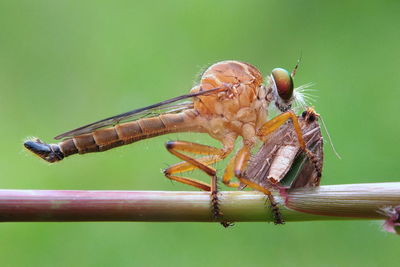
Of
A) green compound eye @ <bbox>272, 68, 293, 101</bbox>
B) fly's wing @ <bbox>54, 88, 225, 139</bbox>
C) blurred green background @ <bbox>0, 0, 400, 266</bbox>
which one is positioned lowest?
blurred green background @ <bbox>0, 0, 400, 266</bbox>

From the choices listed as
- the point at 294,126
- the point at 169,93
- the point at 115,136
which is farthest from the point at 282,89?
the point at 169,93

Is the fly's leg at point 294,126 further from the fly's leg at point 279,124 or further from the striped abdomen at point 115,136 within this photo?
the striped abdomen at point 115,136

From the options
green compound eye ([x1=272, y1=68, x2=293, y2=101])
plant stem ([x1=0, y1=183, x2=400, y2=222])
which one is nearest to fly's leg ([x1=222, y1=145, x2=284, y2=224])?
plant stem ([x1=0, y1=183, x2=400, y2=222])

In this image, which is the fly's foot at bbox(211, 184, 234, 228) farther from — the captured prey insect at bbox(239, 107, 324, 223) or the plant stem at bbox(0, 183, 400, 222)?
the captured prey insect at bbox(239, 107, 324, 223)

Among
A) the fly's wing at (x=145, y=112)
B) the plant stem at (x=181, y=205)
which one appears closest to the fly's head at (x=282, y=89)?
the fly's wing at (x=145, y=112)

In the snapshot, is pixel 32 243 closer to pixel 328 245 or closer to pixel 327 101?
pixel 328 245

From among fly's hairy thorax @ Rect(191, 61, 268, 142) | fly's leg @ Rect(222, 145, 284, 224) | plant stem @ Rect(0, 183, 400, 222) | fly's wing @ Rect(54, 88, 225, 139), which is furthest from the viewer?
fly's hairy thorax @ Rect(191, 61, 268, 142)

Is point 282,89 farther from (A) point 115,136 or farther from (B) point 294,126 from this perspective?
(A) point 115,136
